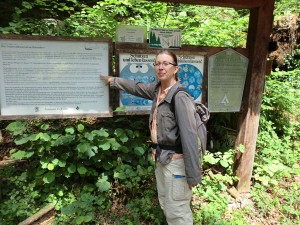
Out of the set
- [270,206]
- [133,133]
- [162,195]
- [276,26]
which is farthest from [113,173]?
[276,26]

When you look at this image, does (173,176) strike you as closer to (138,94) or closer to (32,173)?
(138,94)

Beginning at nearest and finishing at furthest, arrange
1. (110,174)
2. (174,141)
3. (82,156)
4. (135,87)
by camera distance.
Answer: (174,141), (135,87), (82,156), (110,174)

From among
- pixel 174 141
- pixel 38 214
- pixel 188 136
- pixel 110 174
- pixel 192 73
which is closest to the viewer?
pixel 188 136

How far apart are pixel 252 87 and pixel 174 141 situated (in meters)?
1.80

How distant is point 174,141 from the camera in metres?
Result: 2.39

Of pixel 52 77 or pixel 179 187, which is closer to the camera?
pixel 179 187

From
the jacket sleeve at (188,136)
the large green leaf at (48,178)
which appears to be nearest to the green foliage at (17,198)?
the large green leaf at (48,178)

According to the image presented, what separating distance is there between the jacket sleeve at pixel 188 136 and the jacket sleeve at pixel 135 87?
21.5 inches

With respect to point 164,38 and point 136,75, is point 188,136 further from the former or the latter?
point 164,38

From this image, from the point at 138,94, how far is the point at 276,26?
6245mm

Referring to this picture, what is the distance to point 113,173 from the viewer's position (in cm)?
355

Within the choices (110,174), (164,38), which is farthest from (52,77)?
(110,174)

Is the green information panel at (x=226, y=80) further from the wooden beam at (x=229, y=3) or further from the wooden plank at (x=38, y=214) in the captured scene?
the wooden plank at (x=38, y=214)

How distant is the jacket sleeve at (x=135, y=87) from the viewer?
9.21 feet
